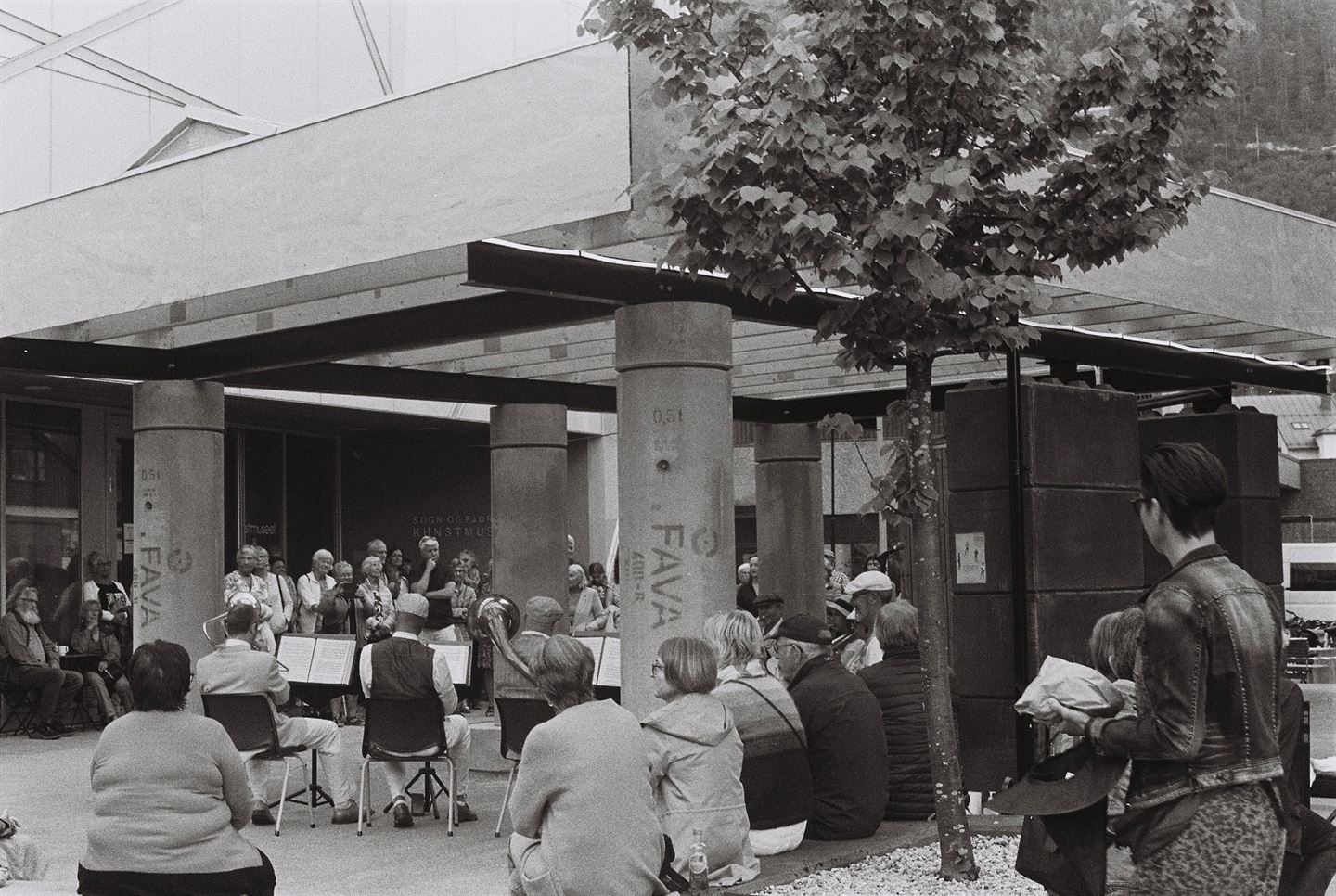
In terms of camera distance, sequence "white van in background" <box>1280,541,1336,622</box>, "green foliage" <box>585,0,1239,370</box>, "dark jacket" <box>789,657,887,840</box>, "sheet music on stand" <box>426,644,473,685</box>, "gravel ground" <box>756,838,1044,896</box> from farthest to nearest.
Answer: "white van in background" <box>1280,541,1336,622</box>
"sheet music on stand" <box>426,644,473,685</box>
"dark jacket" <box>789,657,887,840</box>
"gravel ground" <box>756,838,1044,896</box>
"green foliage" <box>585,0,1239,370</box>

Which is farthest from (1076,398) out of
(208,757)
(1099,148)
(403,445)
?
(403,445)

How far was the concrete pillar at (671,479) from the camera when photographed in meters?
10.6

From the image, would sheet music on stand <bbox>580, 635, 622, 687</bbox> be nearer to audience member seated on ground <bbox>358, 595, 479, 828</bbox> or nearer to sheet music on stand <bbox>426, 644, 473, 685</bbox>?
sheet music on stand <bbox>426, 644, 473, 685</bbox>

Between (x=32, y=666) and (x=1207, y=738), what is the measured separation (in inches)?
598

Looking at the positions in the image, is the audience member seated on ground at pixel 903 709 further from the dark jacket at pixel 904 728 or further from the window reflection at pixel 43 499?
the window reflection at pixel 43 499

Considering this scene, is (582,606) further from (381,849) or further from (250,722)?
(381,849)

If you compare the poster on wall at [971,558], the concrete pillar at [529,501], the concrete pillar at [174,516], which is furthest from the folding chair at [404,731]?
the concrete pillar at [529,501]

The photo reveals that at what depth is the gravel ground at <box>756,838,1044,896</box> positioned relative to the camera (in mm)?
6832

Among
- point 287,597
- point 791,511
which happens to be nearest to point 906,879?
point 287,597

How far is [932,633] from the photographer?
23.6 feet

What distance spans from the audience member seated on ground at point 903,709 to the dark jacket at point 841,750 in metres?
0.47

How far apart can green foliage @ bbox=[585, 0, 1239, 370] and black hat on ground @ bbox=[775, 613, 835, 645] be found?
5.16ft

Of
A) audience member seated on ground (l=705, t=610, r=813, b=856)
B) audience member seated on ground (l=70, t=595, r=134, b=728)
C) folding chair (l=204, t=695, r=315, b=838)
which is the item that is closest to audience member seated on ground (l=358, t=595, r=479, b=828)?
folding chair (l=204, t=695, r=315, b=838)

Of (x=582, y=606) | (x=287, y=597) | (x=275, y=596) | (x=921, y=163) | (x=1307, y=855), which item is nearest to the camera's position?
(x=1307, y=855)
